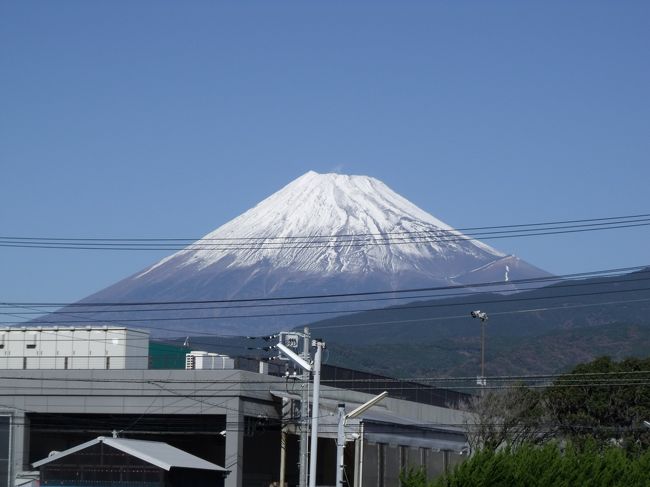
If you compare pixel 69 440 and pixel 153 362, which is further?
pixel 153 362

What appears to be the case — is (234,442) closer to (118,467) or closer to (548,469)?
(118,467)

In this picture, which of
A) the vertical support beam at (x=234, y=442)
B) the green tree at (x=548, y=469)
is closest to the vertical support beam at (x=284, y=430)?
the vertical support beam at (x=234, y=442)

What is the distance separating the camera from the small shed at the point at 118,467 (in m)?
46.9

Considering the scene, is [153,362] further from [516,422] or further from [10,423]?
[516,422]

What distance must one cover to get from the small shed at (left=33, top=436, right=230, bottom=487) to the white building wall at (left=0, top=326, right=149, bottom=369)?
14953 millimetres

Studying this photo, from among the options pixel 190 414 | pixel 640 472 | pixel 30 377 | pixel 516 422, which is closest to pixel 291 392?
pixel 190 414

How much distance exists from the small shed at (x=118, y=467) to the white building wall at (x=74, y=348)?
15.0 meters

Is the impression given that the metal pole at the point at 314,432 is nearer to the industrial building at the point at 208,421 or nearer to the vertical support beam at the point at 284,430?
the industrial building at the point at 208,421

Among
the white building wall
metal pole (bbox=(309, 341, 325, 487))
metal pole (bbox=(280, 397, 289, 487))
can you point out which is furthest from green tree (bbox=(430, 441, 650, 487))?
the white building wall

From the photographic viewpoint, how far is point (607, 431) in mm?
76938

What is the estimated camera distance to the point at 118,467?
4741 centimetres

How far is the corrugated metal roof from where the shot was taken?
153ft

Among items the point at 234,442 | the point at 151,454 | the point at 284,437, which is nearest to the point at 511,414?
the point at 284,437

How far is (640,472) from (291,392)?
25.4m
